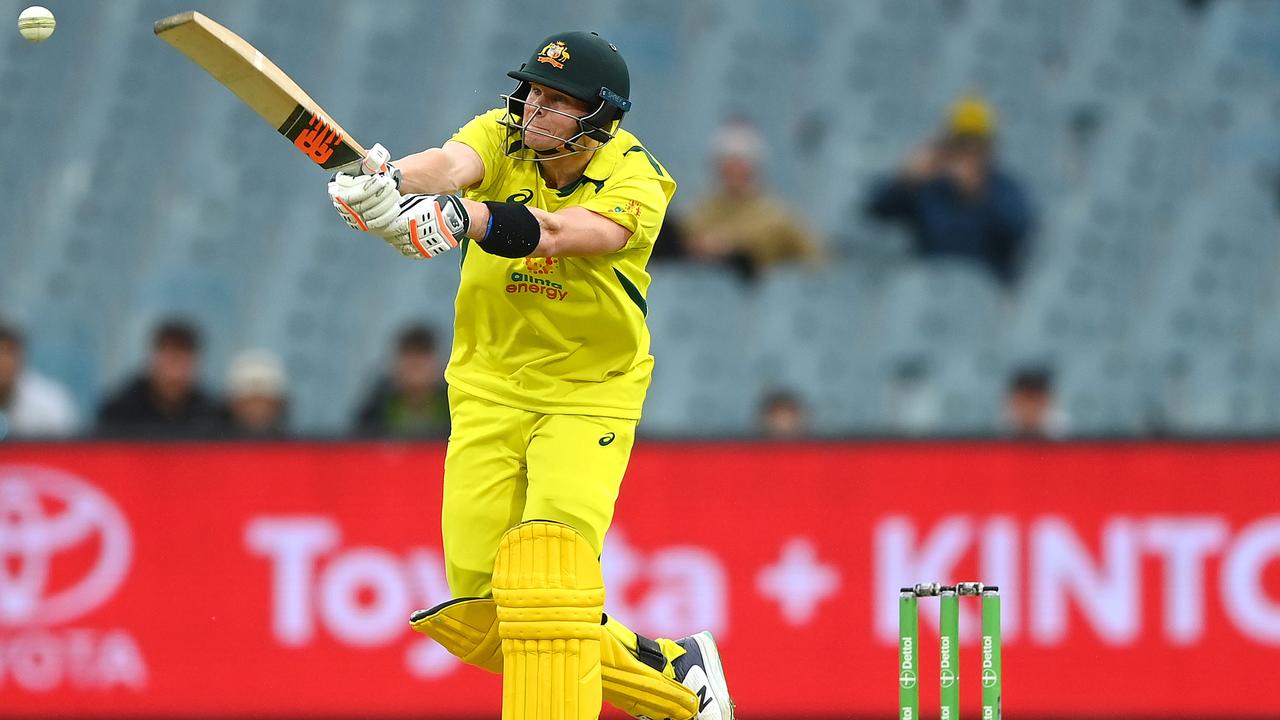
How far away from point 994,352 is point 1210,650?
2485mm

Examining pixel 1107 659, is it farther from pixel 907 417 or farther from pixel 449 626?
pixel 449 626

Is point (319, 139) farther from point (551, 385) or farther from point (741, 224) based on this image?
point (741, 224)

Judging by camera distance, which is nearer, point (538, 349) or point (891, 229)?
point (538, 349)

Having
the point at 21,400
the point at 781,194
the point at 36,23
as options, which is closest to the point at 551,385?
the point at 36,23

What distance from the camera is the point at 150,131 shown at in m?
11.7

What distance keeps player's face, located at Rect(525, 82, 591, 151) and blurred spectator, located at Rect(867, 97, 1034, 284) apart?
5211 millimetres

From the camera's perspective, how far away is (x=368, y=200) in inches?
196

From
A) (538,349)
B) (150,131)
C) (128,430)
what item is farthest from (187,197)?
(538,349)

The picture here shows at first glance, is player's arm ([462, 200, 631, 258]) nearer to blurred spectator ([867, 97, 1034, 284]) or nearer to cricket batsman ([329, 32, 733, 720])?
cricket batsman ([329, 32, 733, 720])

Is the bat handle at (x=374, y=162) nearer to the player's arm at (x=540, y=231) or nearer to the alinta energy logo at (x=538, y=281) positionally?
the player's arm at (x=540, y=231)

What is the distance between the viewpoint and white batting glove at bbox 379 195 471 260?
16.4ft

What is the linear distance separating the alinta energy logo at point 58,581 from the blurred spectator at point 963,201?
4.64 m

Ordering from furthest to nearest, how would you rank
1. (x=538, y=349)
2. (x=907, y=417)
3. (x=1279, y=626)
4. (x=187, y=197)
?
(x=187, y=197)
(x=907, y=417)
(x=1279, y=626)
(x=538, y=349)

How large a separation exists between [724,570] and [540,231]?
3.49 metres
